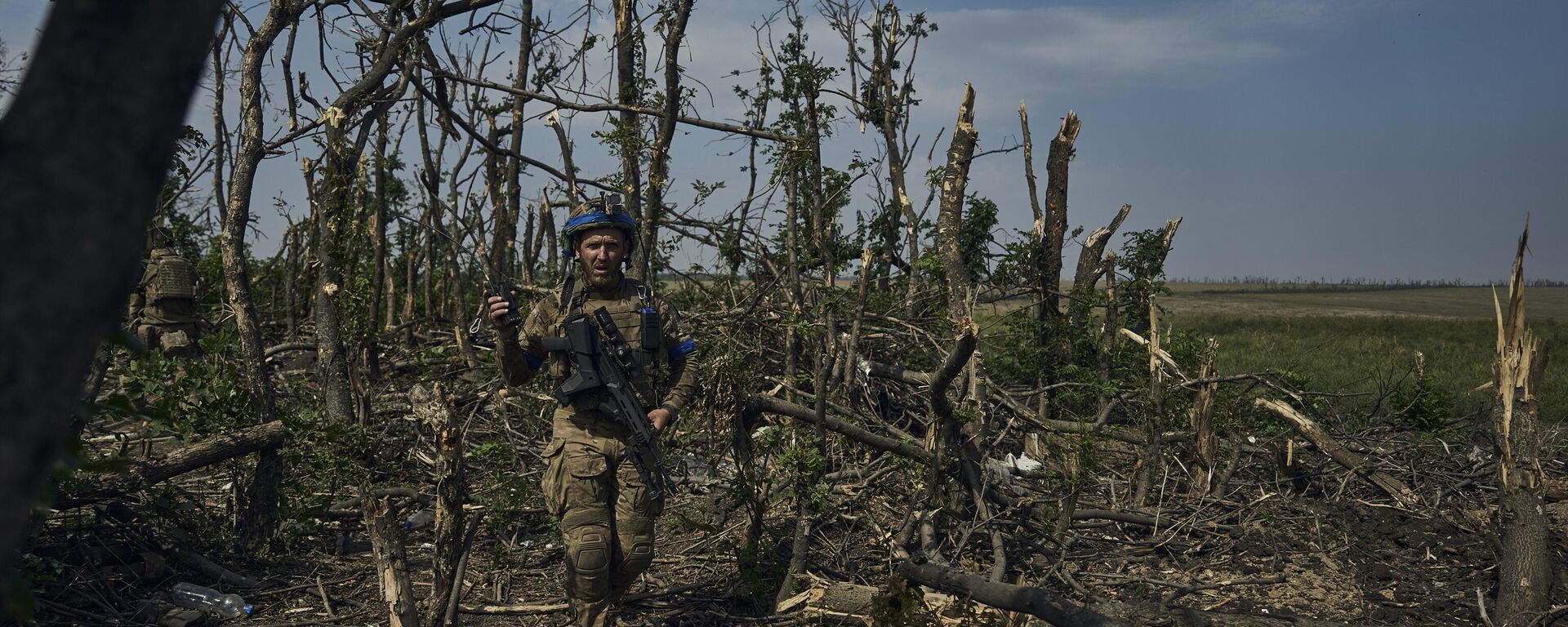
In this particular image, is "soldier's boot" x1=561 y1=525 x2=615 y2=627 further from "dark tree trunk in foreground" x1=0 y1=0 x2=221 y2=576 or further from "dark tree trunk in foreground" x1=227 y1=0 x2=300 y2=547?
"dark tree trunk in foreground" x1=0 y1=0 x2=221 y2=576

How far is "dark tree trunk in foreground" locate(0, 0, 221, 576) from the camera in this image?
1002mm

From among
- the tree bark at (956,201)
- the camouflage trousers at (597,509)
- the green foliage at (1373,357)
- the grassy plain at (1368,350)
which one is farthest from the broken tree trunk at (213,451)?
the green foliage at (1373,357)

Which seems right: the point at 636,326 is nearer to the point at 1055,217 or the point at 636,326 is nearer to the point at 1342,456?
the point at 1342,456

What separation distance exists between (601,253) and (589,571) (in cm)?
137

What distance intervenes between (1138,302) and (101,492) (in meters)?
8.27

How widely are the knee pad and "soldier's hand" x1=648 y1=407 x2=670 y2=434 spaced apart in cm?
48

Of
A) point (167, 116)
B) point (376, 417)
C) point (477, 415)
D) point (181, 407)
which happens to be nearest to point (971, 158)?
point (477, 415)

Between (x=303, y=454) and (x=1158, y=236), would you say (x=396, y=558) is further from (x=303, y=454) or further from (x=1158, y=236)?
(x=1158, y=236)

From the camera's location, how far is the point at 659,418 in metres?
4.30

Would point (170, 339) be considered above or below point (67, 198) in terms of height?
below

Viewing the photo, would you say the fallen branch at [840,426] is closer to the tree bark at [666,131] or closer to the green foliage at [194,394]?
the tree bark at [666,131]

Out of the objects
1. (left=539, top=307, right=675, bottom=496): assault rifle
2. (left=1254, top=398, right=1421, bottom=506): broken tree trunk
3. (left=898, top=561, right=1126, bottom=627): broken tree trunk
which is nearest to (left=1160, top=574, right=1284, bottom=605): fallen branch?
(left=898, top=561, right=1126, bottom=627): broken tree trunk

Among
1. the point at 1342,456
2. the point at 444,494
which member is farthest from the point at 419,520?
the point at 1342,456

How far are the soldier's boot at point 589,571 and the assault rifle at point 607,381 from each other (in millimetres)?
316
